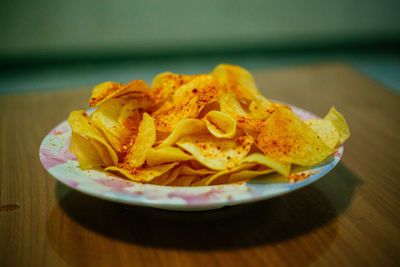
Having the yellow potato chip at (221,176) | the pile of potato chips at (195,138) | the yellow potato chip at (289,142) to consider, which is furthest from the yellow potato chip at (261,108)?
the yellow potato chip at (221,176)

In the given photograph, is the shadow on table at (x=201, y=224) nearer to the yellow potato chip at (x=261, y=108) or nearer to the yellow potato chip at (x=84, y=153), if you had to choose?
the yellow potato chip at (x=84, y=153)

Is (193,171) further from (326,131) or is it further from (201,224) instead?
(326,131)

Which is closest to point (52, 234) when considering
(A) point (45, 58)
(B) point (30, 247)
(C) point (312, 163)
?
(B) point (30, 247)

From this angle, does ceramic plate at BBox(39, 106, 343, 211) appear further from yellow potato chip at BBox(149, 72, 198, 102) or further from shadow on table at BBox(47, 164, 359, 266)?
yellow potato chip at BBox(149, 72, 198, 102)

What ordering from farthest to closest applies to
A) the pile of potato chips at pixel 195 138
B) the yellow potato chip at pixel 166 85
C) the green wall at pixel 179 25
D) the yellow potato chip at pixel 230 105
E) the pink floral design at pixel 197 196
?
the green wall at pixel 179 25 < the yellow potato chip at pixel 166 85 < the yellow potato chip at pixel 230 105 < the pile of potato chips at pixel 195 138 < the pink floral design at pixel 197 196

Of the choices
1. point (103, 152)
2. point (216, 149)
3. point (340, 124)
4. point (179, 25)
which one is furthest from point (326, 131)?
point (179, 25)

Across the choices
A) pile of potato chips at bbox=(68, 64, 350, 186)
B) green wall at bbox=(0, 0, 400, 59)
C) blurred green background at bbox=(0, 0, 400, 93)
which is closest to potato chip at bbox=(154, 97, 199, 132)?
pile of potato chips at bbox=(68, 64, 350, 186)
